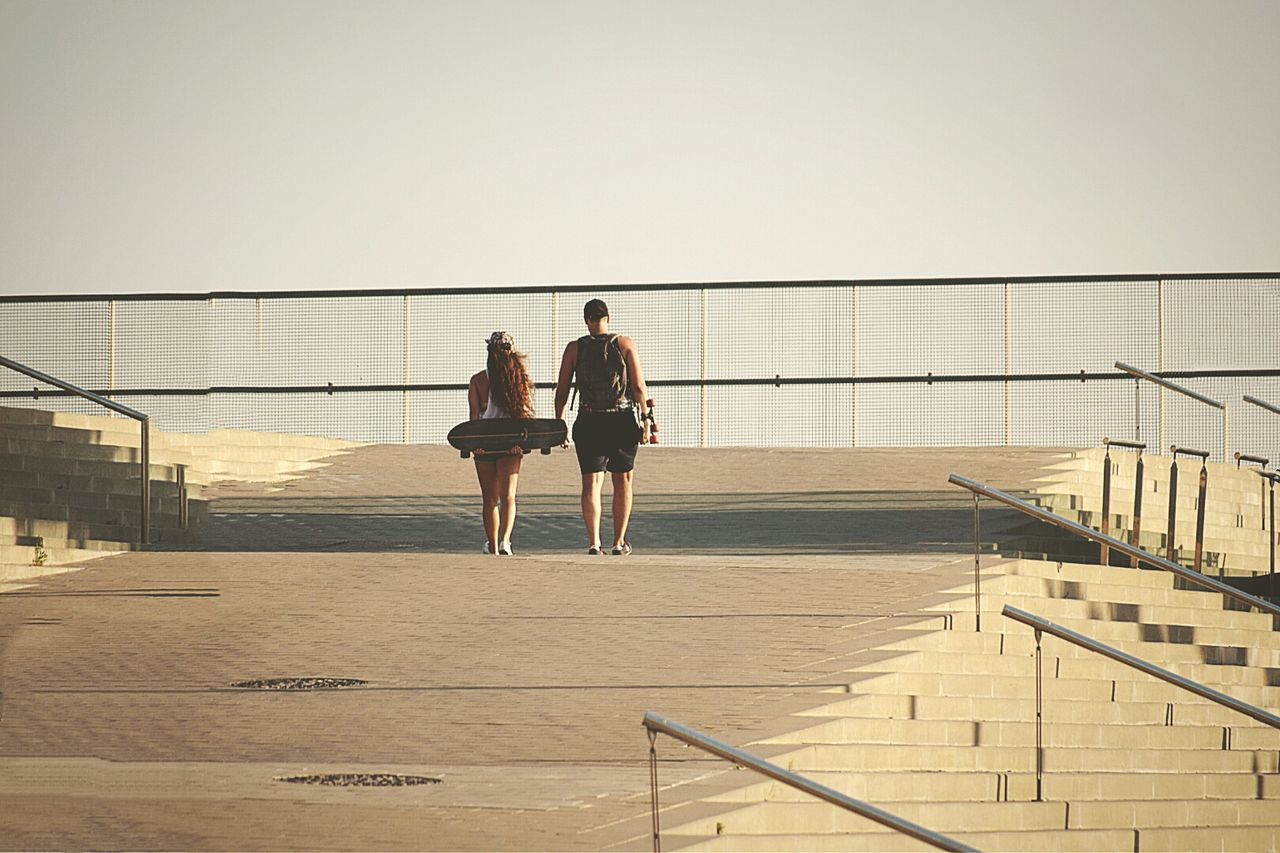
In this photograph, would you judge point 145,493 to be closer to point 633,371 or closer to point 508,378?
point 508,378

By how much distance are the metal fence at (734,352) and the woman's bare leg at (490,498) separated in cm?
932

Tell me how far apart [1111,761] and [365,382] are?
1565 centimetres

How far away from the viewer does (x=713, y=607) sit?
1270cm

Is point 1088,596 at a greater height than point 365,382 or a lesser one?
lesser

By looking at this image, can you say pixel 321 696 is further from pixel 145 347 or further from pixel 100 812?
pixel 145 347

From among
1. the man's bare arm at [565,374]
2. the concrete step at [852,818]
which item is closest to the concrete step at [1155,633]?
the concrete step at [852,818]

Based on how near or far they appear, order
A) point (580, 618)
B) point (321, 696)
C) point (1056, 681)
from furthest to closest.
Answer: point (580, 618) < point (1056, 681) < point (321, 696)

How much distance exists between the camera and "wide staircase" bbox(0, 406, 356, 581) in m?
15.2

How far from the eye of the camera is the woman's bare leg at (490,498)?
15.0 meters

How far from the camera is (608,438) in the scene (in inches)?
571

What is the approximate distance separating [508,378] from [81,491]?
203 inches

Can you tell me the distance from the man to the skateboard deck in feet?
0.46

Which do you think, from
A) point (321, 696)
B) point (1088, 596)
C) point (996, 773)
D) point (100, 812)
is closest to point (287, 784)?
point (100, 812)

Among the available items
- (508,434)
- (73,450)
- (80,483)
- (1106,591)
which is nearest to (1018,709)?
(1106,591)
